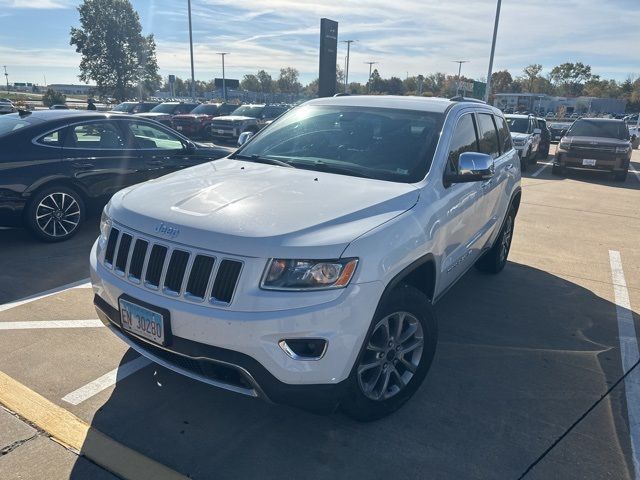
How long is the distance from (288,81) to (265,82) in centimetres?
538

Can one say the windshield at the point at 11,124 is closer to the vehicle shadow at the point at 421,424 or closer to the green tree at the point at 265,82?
the vehicle shadow at the point at 421,424

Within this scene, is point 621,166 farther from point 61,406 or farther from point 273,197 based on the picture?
point 61,406

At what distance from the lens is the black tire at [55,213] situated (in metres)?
5.80

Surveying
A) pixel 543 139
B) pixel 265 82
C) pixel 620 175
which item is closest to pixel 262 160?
pixel 620 175

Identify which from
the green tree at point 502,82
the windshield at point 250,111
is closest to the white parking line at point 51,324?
the windshield at point 250,111

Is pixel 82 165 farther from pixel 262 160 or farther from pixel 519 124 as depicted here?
pixel 519 124

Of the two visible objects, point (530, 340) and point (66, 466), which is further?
point (530, 340)

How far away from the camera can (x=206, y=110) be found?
2366 cm

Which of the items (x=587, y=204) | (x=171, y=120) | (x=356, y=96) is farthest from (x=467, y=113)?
(x=171, y=120)

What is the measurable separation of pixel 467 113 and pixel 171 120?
1877cm

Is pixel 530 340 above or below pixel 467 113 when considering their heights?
below

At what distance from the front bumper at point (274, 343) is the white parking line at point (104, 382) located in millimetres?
993

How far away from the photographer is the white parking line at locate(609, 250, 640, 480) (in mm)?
2947

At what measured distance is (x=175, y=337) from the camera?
2484 millimetres
